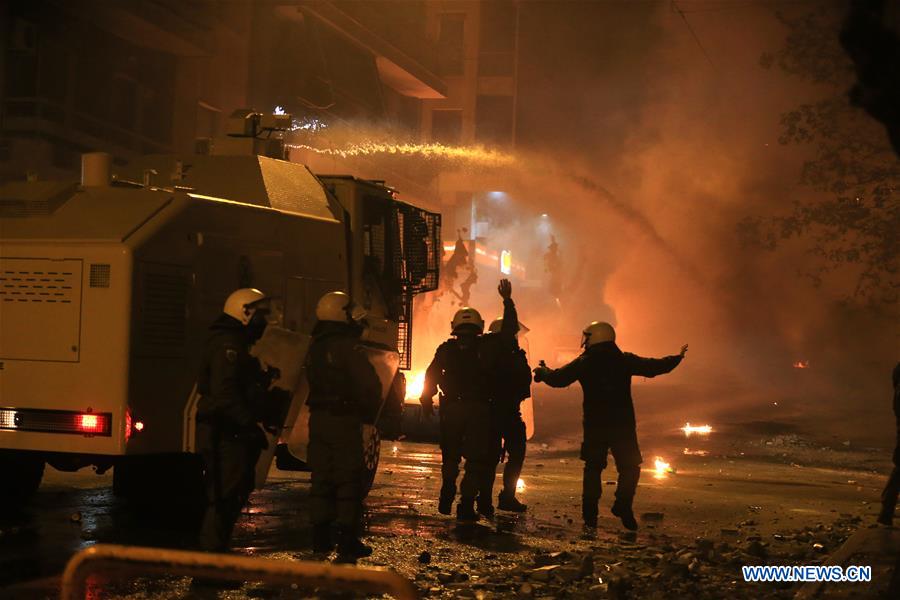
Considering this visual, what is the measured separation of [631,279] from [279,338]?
45.6 metres

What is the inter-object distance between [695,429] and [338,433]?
646 inches

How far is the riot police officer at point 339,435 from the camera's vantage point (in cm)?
869

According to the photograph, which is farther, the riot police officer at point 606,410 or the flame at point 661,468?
the flame at point 661,468

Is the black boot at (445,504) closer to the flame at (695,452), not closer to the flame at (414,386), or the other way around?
the flame at (695,452)

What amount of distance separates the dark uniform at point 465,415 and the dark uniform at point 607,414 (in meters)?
0.54

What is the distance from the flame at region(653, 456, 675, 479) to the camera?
53.0 feet

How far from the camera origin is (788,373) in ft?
174

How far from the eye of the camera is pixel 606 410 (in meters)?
10.8

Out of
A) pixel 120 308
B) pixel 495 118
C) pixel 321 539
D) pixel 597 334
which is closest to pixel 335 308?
pixel 120 308

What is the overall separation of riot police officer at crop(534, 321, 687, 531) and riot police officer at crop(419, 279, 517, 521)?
21.0 inches

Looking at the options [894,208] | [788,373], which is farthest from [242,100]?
[788,373]

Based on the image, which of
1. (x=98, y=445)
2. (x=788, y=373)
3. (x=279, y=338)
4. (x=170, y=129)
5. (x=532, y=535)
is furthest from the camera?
(x=788, y=373)

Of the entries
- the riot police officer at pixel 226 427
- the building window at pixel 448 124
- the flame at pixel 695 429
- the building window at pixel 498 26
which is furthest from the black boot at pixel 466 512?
the building window at pixel 498 26

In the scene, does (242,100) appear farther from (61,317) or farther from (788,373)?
(788,373)
